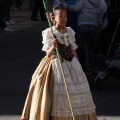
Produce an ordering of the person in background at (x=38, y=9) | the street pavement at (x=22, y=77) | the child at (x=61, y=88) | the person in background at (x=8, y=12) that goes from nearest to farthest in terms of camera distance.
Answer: the child at (x=61, y=88) < the street pavement at (x=22, y=77) < the person in background at (x=8, y=12) < the person in background at (x=38, y=9)

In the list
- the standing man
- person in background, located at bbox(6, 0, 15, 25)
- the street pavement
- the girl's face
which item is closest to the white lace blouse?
the girl's face

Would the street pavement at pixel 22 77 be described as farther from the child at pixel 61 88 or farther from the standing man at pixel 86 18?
the child at pixel 61 88

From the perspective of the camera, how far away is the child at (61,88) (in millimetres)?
6199

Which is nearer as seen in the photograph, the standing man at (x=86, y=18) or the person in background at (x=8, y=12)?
the standing man at (x=86, y=18)

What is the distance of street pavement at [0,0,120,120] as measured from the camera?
830 centimetres

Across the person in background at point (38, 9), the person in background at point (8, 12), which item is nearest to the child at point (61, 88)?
the person in background at point (8, 12)

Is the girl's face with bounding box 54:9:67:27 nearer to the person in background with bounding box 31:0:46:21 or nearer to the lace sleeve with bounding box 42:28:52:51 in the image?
the lace sleeve with bounding box 42:28:52:51

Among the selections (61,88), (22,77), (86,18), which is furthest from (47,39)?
(22,77)

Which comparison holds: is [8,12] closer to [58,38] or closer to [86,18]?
[86,18]

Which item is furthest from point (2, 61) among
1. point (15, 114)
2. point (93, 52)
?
point (15, 114)

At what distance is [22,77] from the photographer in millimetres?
10820

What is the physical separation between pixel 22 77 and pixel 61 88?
4.67 m

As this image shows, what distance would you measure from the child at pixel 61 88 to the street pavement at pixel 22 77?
1556mm

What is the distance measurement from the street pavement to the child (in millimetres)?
1556
